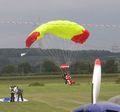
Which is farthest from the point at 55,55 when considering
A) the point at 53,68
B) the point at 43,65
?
the point at 43,65

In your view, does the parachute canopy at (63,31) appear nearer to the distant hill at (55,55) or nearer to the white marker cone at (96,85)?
the distant hill at (55,55)

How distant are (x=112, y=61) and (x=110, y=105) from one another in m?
98.0

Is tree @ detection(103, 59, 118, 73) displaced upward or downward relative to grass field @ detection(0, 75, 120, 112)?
upward

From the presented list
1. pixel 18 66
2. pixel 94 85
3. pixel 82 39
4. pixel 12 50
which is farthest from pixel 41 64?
pixel 94 85

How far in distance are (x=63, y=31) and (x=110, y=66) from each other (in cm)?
7111

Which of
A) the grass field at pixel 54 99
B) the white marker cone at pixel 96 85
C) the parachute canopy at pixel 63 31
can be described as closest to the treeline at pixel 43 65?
the grass field at pixel 54 99

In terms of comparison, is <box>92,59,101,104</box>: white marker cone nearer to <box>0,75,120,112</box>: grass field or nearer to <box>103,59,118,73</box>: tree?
<box>0,75,120,112</box>: grass field

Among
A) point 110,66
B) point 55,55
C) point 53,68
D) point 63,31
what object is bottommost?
point 55,55

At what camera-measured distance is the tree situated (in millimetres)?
106631

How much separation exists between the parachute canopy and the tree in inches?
2634

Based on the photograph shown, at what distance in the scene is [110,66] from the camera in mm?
108812

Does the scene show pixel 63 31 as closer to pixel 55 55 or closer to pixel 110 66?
pixel 55 55

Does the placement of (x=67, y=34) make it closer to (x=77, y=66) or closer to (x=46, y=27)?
(x=46, y=27)

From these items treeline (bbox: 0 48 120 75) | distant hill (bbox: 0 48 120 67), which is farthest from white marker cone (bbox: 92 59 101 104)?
treeline (bbox: 0 48 120 75)
